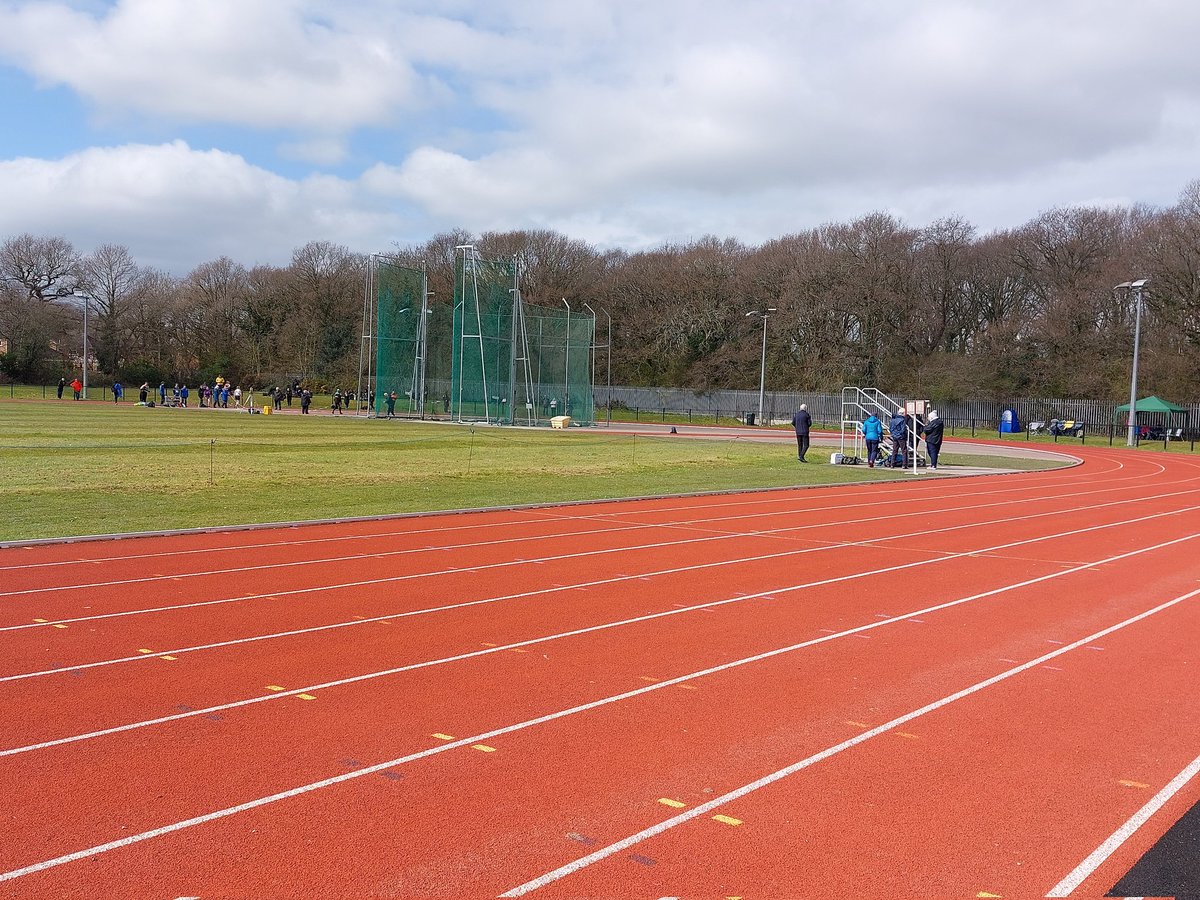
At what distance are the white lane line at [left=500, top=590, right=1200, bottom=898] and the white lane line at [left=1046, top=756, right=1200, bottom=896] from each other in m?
1.37

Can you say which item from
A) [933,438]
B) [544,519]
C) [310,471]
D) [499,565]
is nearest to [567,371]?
[933,438]

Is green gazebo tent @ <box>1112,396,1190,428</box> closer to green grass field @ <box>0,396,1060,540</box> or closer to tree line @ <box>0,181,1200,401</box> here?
tree line @ <box>0,181,1200,401</box>

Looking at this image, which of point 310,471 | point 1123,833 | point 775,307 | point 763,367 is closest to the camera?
point 1123,833

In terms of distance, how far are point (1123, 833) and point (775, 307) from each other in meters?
69.0

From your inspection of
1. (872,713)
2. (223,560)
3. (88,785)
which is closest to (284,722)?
(88,785)

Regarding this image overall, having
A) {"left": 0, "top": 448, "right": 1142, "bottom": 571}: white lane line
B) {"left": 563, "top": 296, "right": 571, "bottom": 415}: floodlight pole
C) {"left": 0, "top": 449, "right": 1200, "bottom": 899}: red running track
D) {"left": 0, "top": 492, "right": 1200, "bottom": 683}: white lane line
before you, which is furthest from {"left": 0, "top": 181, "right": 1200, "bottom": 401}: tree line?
{"left": 0, "top": 449, "right": 1200, "bottom": 899}: red running track

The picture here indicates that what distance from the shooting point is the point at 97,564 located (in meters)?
10.5

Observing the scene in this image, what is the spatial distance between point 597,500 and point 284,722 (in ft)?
39.6

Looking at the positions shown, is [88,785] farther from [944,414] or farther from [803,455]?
[944,414]

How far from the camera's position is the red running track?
414 centimetres

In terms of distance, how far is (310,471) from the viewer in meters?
21.8

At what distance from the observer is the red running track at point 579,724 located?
4.14m

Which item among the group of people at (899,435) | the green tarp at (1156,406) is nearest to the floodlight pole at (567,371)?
the group of people at (899,435)

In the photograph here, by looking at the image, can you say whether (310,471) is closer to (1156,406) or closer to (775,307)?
(1156,406)
